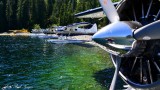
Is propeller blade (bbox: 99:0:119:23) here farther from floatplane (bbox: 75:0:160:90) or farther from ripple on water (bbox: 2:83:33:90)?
ripple on water (bbox: 2:83:33:90)

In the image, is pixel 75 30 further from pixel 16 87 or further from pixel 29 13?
pixel 29 13

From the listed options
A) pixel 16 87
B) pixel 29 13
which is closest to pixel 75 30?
pixel 16 87

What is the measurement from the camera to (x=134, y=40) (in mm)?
8039

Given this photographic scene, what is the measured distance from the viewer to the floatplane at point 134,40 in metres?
7.80

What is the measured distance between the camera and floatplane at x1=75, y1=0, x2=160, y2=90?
25.6 feet

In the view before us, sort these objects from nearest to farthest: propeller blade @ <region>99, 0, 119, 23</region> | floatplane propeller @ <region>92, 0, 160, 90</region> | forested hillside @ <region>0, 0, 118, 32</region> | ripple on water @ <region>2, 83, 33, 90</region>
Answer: floatplane propeller @ <region>92, 0, 160, 90</region>
propeller blade @ <region>99, 0, 119, 23</region>
ripple on water @ <region>2, 83, 33, 90</region>
forested hillside @ <region>0, 0, 118, 32</region>

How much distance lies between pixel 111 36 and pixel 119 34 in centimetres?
20

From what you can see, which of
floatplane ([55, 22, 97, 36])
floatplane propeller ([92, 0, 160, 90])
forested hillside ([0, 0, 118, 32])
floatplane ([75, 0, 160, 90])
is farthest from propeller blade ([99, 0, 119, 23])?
forested hillside ([0, 0, 118, 32])

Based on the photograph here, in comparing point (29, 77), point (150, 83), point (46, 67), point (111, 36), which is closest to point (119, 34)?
point (111, 36)

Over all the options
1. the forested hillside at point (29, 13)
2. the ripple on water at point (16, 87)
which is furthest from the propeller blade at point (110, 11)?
the forested hillside at point (29, 13)

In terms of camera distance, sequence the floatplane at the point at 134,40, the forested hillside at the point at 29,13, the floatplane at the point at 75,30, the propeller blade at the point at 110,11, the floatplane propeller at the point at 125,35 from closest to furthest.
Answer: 1. the floatplane propeller at the point at 125,35
2. the floatplane at the point at 134,40
3. the propeller blade at the point at 110,11
4. the floatplane at the point at 75,30
5. the forested hillside at the point at 29,13

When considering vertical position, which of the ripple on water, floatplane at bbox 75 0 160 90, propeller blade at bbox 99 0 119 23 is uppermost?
propeller blade at bbox 99 0 119 23

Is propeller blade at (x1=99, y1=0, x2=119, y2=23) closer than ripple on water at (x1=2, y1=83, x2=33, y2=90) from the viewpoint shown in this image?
Yes

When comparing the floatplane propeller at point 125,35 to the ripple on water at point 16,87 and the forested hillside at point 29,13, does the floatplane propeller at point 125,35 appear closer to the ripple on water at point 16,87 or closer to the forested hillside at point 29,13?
the ripple on water at point 16,87
